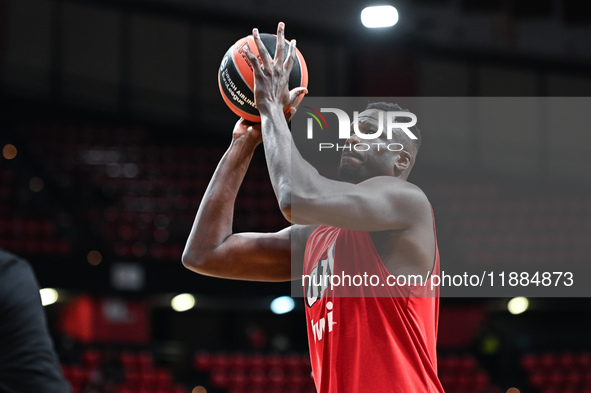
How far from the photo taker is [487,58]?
15570 millimetres

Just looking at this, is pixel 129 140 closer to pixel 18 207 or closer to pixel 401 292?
pixel 18 207

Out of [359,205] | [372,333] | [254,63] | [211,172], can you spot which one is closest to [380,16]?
[211,172]

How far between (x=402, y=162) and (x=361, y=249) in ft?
1.54

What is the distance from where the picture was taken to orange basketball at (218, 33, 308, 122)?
282 cm

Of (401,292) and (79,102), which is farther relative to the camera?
(79,102)

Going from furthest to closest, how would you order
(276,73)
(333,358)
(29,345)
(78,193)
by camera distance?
(78,193), (276,73), (333,358), (29,345)

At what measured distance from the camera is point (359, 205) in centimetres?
241

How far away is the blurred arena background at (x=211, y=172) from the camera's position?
11539 millimetres

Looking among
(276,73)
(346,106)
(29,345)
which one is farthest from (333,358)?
(346,106)

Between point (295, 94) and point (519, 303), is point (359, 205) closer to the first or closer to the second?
point (295, 94)

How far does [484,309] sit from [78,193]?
7664 millimetres

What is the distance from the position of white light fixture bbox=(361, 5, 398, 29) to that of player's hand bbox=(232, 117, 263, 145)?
8.00 meters

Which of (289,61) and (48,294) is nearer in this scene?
(289,61)

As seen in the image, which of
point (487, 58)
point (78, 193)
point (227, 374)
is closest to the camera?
point (227, 374)
